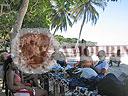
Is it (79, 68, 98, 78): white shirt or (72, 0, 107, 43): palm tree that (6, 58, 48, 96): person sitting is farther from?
(72, 0, 107, 43): palm tree

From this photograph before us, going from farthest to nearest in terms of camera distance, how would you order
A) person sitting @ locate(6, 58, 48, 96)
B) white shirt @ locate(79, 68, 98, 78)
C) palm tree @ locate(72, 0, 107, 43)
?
palm tree @ locate(72, 0, 107, 43), white shirt @ locate(79, 68, 98, 78), person sitting @ locate(6, 58, 48, 96)

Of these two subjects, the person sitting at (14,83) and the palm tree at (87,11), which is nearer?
the person sitting at (14,83)

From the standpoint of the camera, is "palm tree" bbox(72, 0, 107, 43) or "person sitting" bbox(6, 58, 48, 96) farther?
"palm tree" bbox(72, 0, 107, 43)

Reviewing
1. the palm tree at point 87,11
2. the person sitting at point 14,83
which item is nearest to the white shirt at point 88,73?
the person sitting at point 14,83

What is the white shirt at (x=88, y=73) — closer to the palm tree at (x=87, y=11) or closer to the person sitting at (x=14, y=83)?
the person sitting at (x=14, y=83)

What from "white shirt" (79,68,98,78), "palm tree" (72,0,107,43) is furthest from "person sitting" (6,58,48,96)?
"palm tree" (72,0,107,43)

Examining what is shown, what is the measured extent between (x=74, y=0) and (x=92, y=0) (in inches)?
1507

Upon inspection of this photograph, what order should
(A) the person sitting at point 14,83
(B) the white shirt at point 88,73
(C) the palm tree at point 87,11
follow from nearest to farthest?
(A) the person sitting at point 14,83 → (B) the white shirt at point 88,73 → (C) the palm tree at point 87,11

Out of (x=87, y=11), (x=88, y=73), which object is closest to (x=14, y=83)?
(x=88, y=73)

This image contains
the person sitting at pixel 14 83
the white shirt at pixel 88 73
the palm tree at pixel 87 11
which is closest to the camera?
the person sitting at pixel 14 83

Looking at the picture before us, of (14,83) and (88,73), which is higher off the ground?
(88,73)

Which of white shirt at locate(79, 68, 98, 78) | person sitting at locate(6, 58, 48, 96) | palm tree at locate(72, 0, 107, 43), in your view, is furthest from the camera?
palm tree at locate(72, 0, 107, 43)

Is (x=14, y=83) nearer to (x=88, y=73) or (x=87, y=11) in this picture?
(x=88, y=73)

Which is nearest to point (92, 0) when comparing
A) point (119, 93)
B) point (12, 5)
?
point (12, 5)
